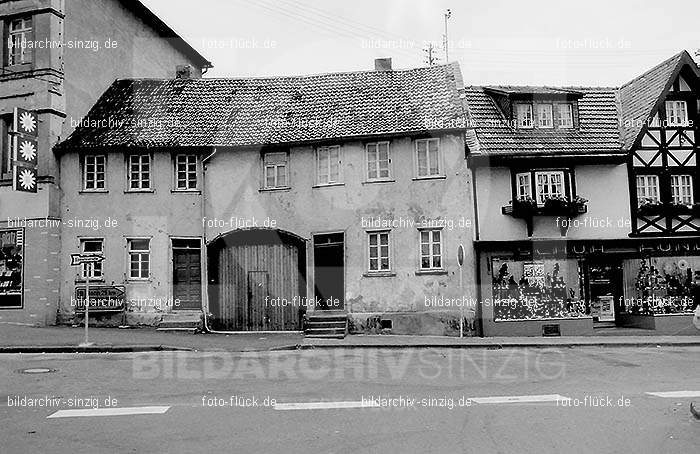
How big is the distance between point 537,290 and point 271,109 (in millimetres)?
12000

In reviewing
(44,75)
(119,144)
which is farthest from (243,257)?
(44,75)

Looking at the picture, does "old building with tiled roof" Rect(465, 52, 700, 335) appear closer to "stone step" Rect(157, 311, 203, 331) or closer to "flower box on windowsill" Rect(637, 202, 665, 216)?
"flower box on windowsill" Rect(637, 202, 665, 216)

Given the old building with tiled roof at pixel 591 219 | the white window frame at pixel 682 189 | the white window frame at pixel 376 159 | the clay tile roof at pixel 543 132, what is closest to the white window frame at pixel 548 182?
the old building with tiled roof at pixel 591 219

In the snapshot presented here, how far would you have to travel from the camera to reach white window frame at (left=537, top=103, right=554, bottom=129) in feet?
84.0

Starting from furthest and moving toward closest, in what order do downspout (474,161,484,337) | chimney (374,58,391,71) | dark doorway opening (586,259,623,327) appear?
chimney (374,58,391,71) < dark doorway opening (586,259,623,327) < downspout (474,161,484,337)

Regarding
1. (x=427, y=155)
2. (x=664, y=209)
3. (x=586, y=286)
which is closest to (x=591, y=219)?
(x=586, y=286)

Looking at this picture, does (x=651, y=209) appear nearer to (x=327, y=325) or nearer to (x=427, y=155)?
(x=427, y=155)

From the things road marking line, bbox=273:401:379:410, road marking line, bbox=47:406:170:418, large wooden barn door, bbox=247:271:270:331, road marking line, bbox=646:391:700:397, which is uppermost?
large wooden barn door, bbox=247:271:270:331

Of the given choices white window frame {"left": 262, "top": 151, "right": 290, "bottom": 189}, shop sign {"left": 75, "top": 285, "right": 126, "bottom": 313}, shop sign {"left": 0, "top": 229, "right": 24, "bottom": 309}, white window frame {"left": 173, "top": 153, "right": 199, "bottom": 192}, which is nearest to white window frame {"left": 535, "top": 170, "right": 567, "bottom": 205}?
white window frame {"left": 262, "top": 151, "right": 290, "bottom": 189}

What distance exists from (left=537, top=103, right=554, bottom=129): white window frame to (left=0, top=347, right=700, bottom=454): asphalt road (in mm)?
10663

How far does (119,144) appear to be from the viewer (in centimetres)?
2520

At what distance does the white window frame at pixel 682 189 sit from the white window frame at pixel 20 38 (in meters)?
23.4

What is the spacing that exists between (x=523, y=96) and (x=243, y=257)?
38.5 feet

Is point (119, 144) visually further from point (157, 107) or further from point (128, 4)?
point (128, 4)
